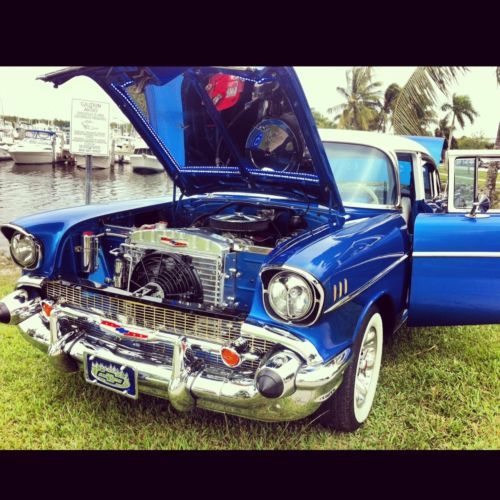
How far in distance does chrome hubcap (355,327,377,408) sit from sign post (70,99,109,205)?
285 cm

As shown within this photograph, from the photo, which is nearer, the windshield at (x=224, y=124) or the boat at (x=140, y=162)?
the windshield at (x=224, y=124)

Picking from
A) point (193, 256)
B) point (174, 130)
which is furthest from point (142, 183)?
point (193, 256)

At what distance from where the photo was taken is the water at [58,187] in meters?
7.42

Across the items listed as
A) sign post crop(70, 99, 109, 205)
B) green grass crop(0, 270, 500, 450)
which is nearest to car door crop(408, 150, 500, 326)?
green grass crop(0, 270, 500, 450)

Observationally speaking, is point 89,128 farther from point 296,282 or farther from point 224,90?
point 296,282

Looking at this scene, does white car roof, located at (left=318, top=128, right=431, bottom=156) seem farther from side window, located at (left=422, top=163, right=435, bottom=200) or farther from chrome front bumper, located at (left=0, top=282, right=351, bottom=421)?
chrome front bumper, located at (left=0, top=282, right=351, bottom=421)

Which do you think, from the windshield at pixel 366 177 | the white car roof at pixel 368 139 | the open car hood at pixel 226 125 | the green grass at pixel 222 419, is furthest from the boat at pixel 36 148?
the windshield at pixel 366 177

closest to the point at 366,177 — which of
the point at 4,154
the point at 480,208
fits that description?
the point at 480,208

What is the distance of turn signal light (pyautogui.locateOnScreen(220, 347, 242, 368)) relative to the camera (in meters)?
1.97

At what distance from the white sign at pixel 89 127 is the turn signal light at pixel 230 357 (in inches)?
120

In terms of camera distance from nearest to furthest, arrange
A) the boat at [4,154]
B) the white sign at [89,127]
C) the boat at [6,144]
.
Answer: the white sign at [89,127], the boat at [6,144], the boat at [4,154]

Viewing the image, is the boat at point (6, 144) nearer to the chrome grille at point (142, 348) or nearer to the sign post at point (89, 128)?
the sign post at point (89, 128)

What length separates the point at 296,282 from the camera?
1947 mm
